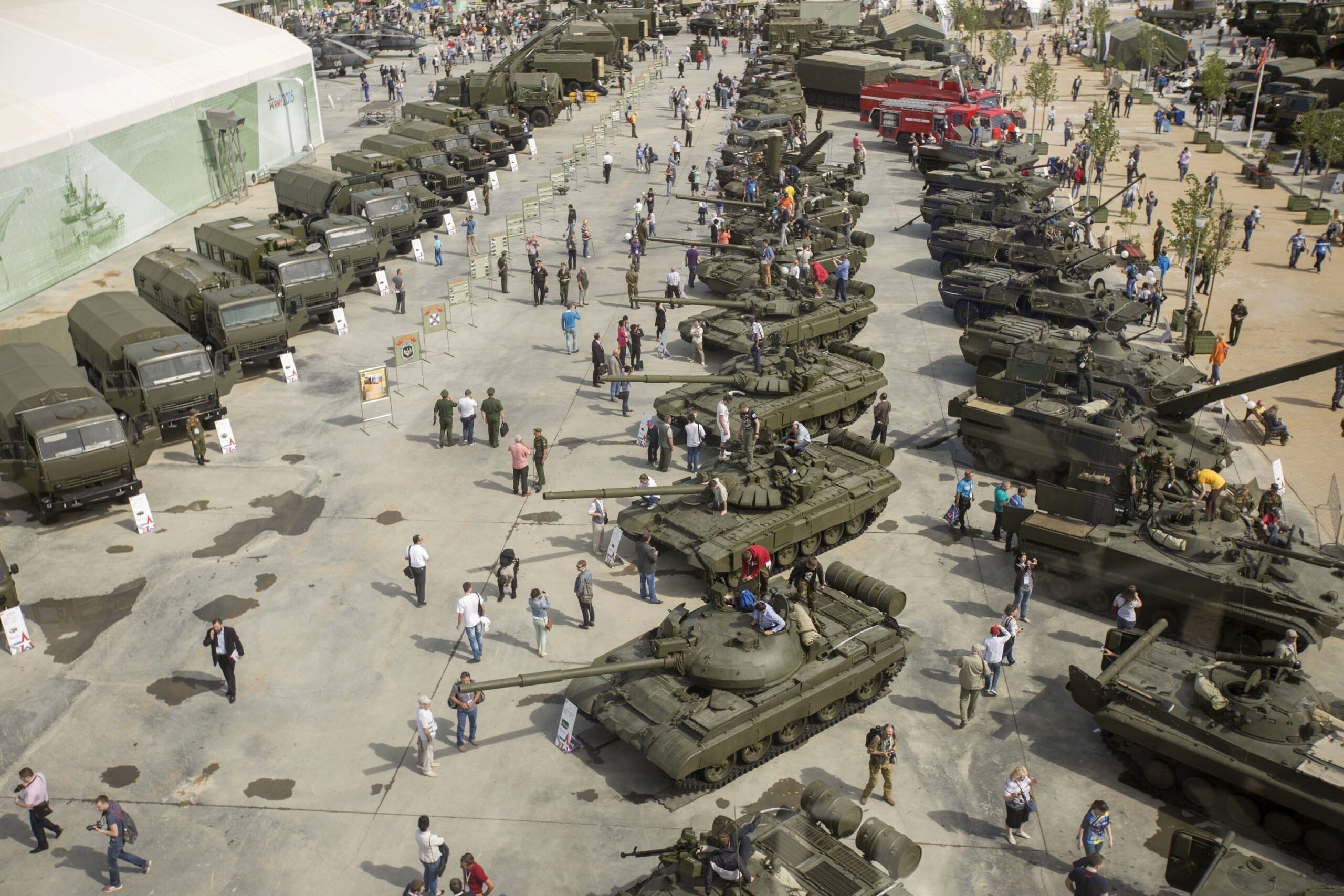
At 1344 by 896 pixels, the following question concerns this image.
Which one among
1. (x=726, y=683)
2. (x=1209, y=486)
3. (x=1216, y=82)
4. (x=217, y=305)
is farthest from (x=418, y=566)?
(x=1216, y=82)

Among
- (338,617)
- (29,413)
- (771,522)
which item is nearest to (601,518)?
(771,522)

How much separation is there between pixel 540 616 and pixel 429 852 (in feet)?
19.0

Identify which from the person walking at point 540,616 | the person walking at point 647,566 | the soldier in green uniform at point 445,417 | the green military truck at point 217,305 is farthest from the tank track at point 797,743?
the green military truck at point 217,305

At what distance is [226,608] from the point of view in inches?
898

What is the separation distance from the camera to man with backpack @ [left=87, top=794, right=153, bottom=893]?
15.9 metres

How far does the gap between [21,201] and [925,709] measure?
3421cm

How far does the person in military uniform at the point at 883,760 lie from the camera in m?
17.3

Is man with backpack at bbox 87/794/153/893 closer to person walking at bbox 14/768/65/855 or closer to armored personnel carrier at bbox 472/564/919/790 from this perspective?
person walking at bbox 14/768/65/855

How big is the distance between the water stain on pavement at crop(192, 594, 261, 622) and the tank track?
9743 mm

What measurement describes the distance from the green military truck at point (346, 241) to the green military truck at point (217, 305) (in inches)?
147

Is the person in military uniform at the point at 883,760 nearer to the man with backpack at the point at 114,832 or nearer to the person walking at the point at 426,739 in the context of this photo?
the person walking at the point at 426,739

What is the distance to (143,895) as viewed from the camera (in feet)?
53.0

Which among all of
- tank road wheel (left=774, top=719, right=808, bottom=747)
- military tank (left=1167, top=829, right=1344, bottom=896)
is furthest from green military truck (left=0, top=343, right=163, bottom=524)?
military tank (left=1167, top=829, right=1344, bottom=896)

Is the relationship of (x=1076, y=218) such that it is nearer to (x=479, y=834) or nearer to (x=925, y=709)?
(x=925, y=709)
